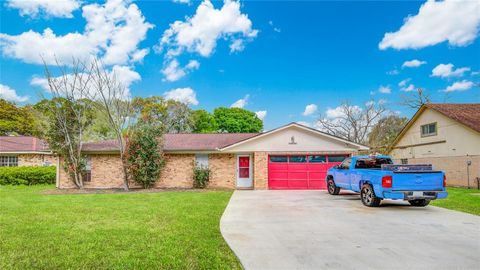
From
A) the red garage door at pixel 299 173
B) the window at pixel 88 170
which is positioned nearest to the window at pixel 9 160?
the window at pixel 88 170

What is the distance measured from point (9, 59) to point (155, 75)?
9.02m

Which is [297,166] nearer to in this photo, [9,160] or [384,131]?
[9,160]

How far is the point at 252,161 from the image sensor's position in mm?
19578

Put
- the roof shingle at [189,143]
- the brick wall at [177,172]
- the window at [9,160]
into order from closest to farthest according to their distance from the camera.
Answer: the roof shingle at [189,143]
the brick wall at [177,172]
the window at [9,160]

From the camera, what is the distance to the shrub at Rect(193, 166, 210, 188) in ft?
60.9

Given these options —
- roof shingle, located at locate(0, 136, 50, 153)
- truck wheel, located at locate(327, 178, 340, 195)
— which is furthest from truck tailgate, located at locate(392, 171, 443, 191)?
roof shingle, located at locate(0, 136, 50, 153)

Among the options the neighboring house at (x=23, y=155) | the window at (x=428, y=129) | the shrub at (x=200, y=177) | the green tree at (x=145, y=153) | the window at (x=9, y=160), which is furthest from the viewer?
the window at (x=9, y=160)

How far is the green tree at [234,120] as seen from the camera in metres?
53.5

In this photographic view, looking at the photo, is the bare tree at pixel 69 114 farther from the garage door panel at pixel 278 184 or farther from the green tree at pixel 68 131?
the garage door panel at pixel 278 184

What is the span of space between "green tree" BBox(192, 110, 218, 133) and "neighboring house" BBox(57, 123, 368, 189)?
27228mm

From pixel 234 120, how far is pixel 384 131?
75.1 ft

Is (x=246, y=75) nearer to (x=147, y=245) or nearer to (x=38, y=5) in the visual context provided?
(x=38, y=5)

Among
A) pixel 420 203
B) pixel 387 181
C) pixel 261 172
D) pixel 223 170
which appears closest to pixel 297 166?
pixel 261 172

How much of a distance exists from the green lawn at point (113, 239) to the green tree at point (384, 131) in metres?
31.9
